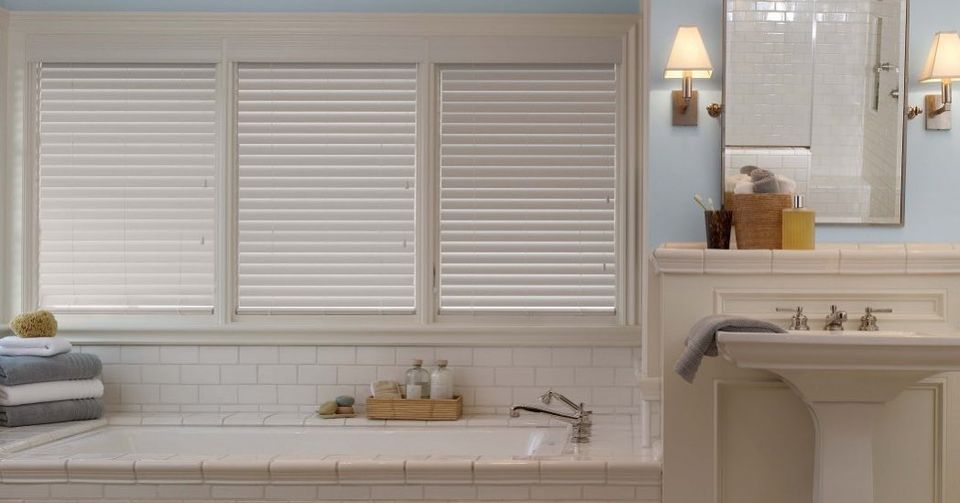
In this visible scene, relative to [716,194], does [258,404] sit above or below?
below

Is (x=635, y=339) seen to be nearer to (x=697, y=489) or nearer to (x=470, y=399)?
(x=470, y=399)

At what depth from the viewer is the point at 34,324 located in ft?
14.2

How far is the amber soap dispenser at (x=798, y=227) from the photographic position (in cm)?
345

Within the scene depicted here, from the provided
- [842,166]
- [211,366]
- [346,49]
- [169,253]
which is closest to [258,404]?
[211,366]

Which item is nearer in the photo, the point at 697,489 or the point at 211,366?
the point at 697,489

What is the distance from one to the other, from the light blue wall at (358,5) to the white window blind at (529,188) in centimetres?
26

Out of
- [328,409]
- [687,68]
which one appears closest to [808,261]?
[687,68]

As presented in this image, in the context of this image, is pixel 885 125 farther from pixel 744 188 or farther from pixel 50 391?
pixel 50 391

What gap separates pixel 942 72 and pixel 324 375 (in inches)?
107

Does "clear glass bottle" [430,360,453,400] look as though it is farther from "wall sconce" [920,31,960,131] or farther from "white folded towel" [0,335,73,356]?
"wall sconce" [920,31,960,131]

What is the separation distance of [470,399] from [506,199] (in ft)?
2.90

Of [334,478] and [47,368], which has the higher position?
[47,368]

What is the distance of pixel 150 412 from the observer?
4.64 metres

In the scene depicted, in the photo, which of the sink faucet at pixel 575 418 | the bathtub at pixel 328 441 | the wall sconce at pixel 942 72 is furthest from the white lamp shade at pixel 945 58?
the bathtub at pixel 328 441
